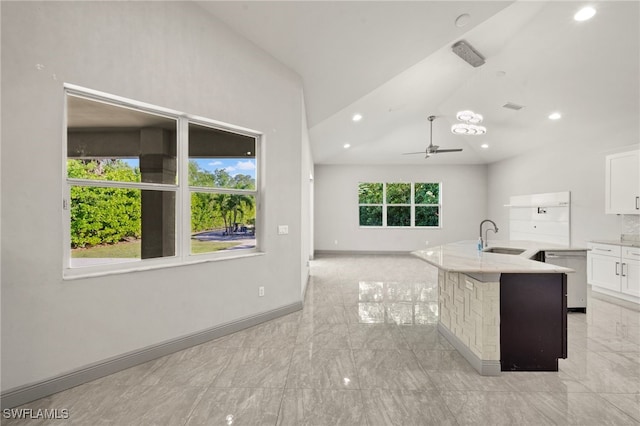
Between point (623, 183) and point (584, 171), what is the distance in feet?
4.06

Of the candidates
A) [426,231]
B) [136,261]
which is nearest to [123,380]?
[136,261]

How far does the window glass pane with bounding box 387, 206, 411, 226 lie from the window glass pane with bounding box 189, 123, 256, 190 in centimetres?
689

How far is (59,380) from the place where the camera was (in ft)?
7.26

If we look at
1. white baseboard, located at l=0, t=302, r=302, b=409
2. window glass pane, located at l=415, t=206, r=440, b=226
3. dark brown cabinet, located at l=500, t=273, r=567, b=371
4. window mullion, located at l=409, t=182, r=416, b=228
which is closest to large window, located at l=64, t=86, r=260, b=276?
white baseboard, located at l=0, t=302, r=302, b=409

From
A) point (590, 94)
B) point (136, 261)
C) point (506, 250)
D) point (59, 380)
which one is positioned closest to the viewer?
point (59, 380)

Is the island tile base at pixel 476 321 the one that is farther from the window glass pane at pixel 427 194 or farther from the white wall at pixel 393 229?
the window glass pane at pixel 427 194

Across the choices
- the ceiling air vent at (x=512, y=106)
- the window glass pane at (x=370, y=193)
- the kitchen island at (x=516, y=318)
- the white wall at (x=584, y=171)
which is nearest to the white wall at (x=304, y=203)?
the kitchen island at (x=516, y=318)

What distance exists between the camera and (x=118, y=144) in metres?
2.71

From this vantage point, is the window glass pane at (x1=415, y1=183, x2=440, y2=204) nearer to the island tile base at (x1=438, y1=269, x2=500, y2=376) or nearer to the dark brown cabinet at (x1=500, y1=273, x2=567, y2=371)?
the island tile base at (x1=438, y1=269, x2=500, y2=376)

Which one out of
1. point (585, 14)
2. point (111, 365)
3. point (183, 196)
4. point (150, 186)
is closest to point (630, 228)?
point (585, 14)

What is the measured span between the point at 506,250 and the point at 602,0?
9.94 feet

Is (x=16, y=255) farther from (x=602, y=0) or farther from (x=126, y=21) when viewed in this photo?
(x=602, y=0)

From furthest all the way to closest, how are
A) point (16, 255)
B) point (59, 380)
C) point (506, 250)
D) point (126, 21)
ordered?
1. point (506, 250)
2. point (126, 21)
3. point (59, 380)
4. point (16, 255)

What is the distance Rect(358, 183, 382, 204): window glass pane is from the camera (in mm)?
9797
